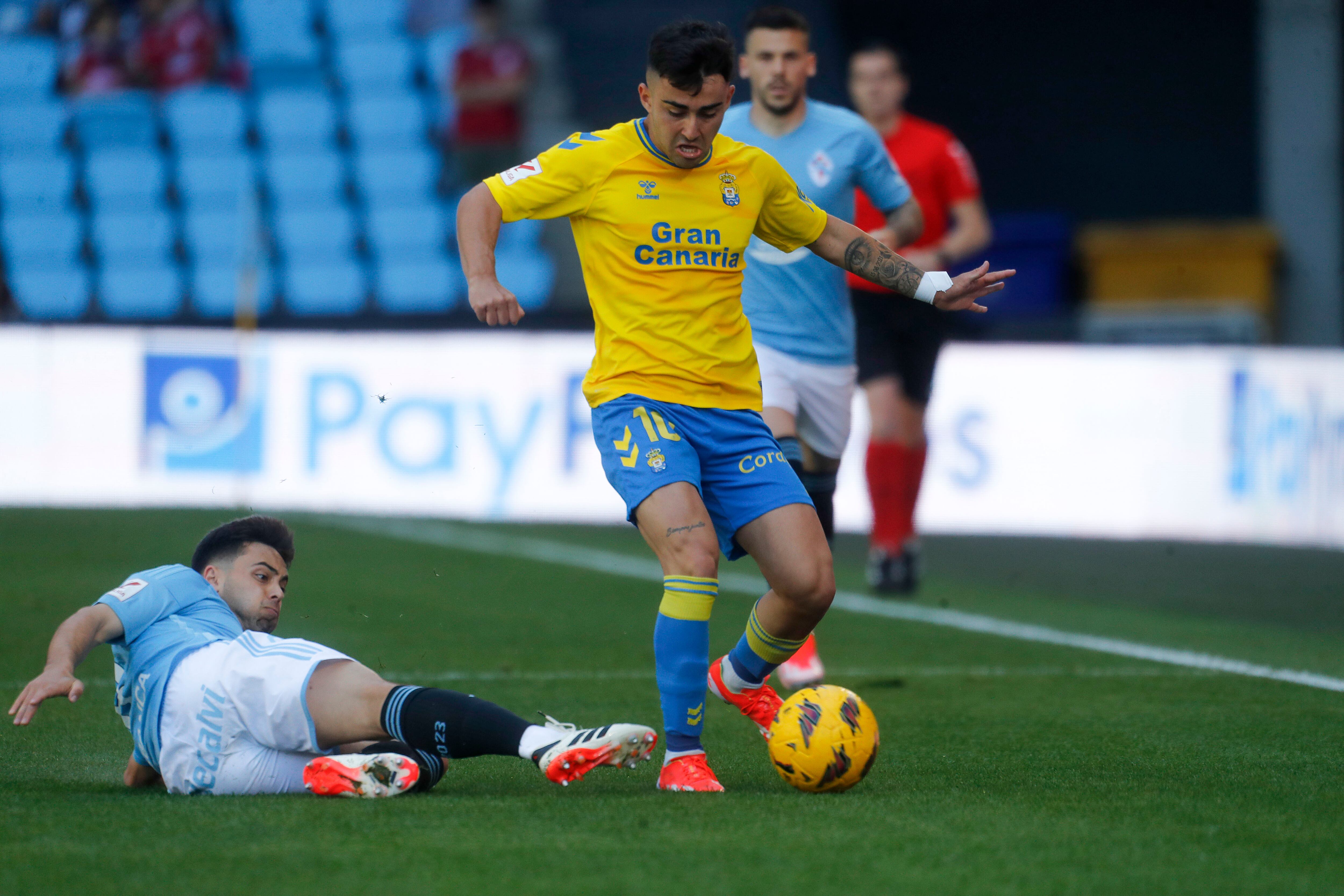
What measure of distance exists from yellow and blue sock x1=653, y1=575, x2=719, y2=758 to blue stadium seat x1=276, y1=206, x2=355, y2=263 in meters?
11.8

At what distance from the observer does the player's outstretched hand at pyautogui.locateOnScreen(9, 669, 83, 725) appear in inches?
127

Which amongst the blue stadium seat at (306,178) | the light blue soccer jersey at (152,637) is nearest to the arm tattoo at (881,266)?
the light blue soccer jersey at (152,637)

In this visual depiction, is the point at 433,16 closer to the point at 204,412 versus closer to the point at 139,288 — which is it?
the point at 139,288

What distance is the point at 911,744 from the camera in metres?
4.52

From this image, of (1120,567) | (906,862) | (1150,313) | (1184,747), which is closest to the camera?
(906,862)

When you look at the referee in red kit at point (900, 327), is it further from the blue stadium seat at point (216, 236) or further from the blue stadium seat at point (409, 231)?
the blue stadium seat at point (216, 236)

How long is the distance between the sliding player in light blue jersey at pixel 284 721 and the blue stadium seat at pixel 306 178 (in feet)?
40.1

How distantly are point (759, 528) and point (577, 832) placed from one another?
1037mm

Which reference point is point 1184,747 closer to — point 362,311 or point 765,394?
point 765,394

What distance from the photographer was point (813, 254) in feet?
17.6

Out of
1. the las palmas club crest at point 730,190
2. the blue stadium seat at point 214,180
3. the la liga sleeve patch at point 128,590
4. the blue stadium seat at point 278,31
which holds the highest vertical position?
the blue stadium seat at point 278,31

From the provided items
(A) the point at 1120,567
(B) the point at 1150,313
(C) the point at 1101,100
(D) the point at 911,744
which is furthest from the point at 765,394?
(C) the point at 1101,100

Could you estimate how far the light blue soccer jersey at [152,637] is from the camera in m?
3.66

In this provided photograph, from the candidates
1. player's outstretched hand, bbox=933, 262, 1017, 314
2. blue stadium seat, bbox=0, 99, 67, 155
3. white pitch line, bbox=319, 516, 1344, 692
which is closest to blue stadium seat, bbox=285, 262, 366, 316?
blue stadium seat, bbox=0, 99, 67, 155
